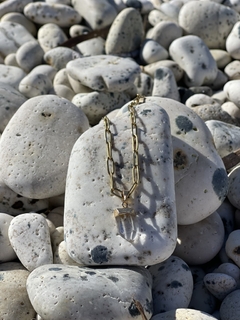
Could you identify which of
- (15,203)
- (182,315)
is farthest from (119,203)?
(15,203)

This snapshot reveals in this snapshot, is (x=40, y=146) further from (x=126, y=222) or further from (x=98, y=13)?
(x=98, y=13)

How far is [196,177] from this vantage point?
270 centimetres

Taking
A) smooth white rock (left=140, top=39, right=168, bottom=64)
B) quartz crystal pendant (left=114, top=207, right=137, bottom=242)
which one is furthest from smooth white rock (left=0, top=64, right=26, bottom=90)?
quartz crystal pendant (left=114, top=207, right=137, bottom=242)

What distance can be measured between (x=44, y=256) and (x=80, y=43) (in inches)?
101

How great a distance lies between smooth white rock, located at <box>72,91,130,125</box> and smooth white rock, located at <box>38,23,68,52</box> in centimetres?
95

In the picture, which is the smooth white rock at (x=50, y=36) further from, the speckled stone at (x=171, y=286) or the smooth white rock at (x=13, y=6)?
the speckled stone at (x=171, y=286)

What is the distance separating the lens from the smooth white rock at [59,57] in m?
4.32

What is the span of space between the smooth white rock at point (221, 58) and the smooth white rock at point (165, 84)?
2.30 feet

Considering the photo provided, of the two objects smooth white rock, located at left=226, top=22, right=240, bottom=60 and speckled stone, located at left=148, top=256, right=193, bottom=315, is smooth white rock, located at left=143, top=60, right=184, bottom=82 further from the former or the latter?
speckled stone, located at left=148, top=256, right=193, bottom=315

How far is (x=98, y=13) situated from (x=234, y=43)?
126 cm

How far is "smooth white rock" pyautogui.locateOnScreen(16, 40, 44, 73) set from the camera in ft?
14.2

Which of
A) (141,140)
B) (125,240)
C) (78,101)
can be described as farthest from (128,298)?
(78,101)

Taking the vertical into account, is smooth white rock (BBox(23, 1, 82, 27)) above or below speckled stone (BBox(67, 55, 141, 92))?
above

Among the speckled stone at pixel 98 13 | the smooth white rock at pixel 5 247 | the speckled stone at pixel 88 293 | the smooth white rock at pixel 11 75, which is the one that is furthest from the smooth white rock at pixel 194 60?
the speckled stone at pixel 88 293
